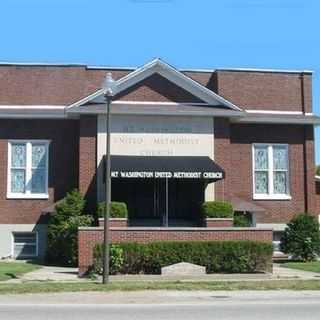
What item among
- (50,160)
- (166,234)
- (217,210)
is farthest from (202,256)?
(50,160)

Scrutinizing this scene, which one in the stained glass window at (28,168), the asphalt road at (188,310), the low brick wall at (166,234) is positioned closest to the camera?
the asphalt road at (188,310)

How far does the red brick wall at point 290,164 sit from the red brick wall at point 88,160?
6.32 m

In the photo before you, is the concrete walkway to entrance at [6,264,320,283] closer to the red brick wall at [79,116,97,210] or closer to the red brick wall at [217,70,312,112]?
the red brick wall at [79,116,97,210]

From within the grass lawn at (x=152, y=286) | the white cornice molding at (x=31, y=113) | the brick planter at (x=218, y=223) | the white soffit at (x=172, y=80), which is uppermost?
the white soffit at (x=172, y=80)

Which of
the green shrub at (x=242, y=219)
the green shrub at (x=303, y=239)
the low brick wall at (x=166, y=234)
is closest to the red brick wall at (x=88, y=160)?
the low brick wall at (x=166, y=234)

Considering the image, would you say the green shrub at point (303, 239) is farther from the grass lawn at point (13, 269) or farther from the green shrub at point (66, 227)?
the grass lawn at point (13, 269)

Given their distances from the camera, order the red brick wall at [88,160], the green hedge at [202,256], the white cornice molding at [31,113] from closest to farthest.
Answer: the green hedge at [202,256]
the red brick wall at [88,160]
the white cornice molding at [31,113]

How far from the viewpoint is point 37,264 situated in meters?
28.2

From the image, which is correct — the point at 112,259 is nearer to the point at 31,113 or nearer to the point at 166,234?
the point at 166,234

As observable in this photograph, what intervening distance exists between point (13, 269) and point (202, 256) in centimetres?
671

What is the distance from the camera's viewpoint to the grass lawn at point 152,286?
17844mm

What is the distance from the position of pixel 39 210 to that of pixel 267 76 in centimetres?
1212

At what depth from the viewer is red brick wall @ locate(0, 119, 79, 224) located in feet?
99.7

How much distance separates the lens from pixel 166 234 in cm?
2388
